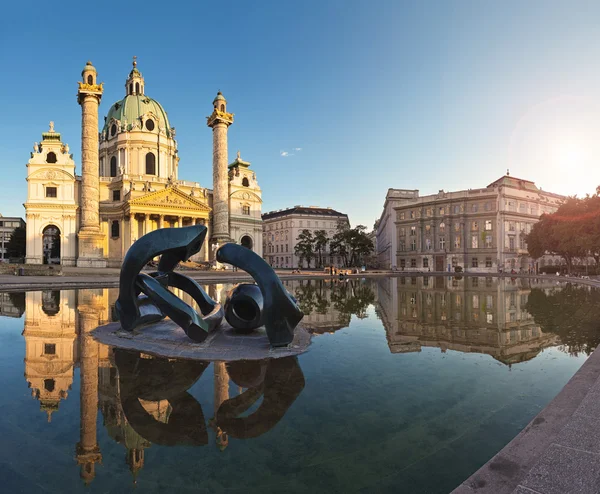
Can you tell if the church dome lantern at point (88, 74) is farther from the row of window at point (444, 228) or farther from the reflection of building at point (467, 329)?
the row of window at point (444, 228)

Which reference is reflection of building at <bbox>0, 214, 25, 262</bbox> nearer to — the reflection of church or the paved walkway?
the reflection of church

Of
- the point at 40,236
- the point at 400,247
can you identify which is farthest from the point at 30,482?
the point at 400,247

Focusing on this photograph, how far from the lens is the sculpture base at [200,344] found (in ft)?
30.0

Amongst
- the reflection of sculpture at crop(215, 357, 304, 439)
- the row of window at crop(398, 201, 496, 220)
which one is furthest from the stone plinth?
the row of window at crop(398, 201, 496, 220)

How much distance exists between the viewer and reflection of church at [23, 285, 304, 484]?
4.98 meters

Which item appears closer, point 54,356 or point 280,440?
point 280,440

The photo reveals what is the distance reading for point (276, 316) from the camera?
9.60 meters

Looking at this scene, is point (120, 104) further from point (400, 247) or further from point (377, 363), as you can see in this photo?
point (377, 363)

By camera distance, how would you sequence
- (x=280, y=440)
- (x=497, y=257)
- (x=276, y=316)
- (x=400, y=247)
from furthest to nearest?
(x=400, y=247) < (x=497, y=257) < (x=276, y=316) < (x=280, y=440)

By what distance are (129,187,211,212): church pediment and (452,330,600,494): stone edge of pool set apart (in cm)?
6000

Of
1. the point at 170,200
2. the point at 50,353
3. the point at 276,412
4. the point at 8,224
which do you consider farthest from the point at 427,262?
the point at 8,224

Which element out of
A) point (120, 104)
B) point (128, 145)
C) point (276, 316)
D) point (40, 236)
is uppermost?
point (120, 104)

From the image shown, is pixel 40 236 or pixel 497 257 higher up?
pixel 40 236

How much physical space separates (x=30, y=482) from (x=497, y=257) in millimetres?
73162
